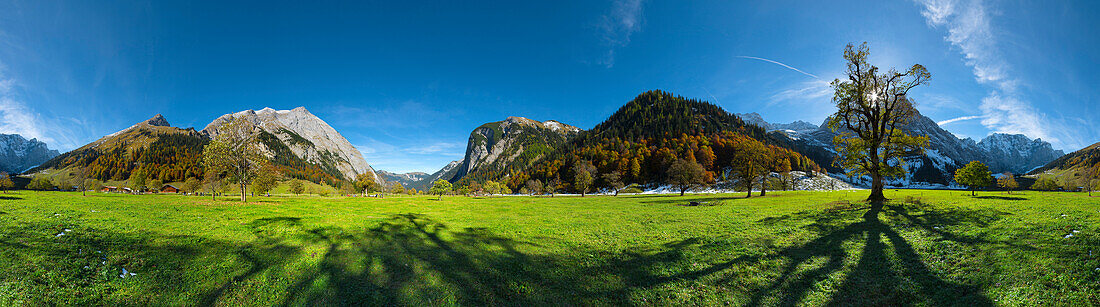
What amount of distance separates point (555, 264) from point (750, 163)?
167 ft

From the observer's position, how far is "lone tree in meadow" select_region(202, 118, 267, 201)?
1500 inches

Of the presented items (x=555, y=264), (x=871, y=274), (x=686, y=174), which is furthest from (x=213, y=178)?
(x=686, y=174)

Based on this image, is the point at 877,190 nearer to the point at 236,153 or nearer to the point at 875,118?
the point at 875,118

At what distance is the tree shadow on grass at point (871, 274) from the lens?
895cm

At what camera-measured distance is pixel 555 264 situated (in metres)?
12.8

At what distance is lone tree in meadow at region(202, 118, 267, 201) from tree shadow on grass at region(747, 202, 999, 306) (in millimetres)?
51014

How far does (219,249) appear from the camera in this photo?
12594 millimetres

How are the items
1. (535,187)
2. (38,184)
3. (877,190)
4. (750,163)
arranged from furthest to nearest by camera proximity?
(535,187) → (38,184) → (750,163) → (877,190)

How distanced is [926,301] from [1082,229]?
9019 mm

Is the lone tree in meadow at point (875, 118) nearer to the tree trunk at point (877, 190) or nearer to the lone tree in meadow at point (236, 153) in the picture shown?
the tree trunk at point (877, 190)

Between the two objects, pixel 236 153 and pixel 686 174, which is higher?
pixel 236 153

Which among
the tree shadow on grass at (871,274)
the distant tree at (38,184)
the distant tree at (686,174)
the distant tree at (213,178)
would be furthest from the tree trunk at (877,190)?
the distant tree at (38,184)

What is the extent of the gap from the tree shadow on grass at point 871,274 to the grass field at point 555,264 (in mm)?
56

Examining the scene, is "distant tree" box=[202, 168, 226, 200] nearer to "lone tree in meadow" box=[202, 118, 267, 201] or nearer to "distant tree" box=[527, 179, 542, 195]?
"lone tree in meadow" box=[202, 118, 267, 201]
